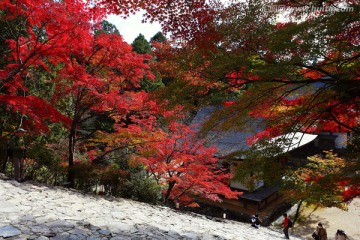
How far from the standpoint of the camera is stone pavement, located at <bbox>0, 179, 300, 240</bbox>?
481 centimetres

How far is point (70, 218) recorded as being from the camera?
568cm

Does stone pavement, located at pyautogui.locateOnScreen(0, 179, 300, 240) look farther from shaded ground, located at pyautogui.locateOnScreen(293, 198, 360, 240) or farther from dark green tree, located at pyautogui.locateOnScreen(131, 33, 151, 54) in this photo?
dark green tree, located at pyautogui.locateOnScreen(131, 33, 151, 54)

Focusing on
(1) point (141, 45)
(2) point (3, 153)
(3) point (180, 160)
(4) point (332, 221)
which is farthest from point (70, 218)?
(1) point (141, 45)

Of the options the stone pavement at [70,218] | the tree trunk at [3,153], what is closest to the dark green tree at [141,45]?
the tree trunk at [3,153]

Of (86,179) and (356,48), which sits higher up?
(356,48)

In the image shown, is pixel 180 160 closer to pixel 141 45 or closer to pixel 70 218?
pixel 70 218

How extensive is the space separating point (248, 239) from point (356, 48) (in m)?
6.71

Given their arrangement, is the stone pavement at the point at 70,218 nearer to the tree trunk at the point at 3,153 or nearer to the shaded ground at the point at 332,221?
the tree trunk at the point at 3,153

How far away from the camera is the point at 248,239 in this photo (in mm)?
8289


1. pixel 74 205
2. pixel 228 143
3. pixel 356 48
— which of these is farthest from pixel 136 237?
pixel 228 143

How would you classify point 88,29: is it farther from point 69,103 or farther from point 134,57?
point 69,103

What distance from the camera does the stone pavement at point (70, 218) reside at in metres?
4.81

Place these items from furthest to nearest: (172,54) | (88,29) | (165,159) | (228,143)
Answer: (228,143)
(165,159)
(88,29)
(172,54)

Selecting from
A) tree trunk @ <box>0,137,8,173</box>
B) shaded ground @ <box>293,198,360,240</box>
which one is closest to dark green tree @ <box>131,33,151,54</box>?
tree trunk @ <box>0,137,8,173</box>
